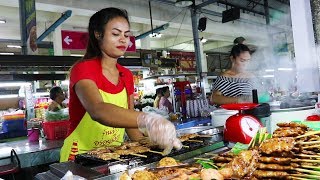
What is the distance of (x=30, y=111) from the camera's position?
24.7 feet

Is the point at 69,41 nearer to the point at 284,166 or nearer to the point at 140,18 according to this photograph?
the point at 140,18

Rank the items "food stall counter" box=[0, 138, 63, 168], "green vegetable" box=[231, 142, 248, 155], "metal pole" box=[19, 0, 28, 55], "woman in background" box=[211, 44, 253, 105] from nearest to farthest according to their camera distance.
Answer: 1. "green vegetable" box=[231, 142, 248, 155]
2. "woman in background" box=[211, 44, 253, 105]
3. "food stall counter" box=[0, 138, 63, 168]
4. "metal pole" box=[19, 0, 28, 55]

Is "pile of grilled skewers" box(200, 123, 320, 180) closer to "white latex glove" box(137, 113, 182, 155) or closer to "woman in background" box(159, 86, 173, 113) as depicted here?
"white latex glove" box(137, 113, 182, 155)

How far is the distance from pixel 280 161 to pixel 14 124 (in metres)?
6.31

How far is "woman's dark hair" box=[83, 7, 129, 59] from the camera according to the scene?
86.7 inches

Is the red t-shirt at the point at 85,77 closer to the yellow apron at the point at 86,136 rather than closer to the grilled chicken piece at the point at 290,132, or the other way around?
the yellow apron at the point at 86,136

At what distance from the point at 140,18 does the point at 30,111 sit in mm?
4970

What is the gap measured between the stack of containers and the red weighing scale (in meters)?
5.56

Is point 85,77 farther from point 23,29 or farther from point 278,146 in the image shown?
point 23,29

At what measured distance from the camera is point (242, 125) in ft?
6.04

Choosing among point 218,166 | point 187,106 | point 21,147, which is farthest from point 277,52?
point 218,166

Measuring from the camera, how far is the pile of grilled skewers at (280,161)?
1.21 m

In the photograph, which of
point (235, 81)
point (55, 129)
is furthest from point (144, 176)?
point (55, 129)

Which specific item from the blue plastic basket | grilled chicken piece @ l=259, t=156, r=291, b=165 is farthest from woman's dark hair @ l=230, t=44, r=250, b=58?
the blue plastic basket
